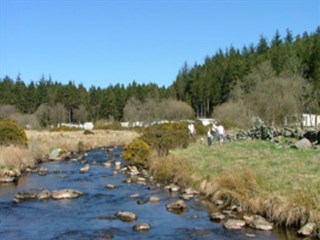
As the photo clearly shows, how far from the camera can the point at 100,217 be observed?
22.0 meters

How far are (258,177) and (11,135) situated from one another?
1208 inches

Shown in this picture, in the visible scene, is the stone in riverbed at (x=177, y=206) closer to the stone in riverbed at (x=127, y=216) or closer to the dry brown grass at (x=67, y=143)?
the stone in riverbed at (x=127, y=216)

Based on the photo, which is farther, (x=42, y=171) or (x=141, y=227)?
(x=42, y=171)

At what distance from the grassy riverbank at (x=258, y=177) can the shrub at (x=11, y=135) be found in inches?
640

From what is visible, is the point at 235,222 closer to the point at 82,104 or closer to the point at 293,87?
the point at 293,87

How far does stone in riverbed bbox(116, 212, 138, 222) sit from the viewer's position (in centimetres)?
2127

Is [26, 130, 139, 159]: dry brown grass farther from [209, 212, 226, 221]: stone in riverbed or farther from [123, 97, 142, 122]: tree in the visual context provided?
[123, 97, 142, 122]: tree

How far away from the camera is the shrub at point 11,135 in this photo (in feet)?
150

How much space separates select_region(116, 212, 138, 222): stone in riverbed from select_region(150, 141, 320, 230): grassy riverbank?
4.86 metres

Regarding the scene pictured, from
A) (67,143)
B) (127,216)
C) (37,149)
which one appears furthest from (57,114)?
(127,216)

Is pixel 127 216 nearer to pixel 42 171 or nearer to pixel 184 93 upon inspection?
pixel 42 171

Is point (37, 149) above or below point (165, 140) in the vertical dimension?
below

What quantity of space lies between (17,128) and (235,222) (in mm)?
33206

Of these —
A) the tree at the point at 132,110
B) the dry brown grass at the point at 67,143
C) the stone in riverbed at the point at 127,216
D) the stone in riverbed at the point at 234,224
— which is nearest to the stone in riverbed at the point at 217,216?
the stone in riverbed at the point at 234,224
